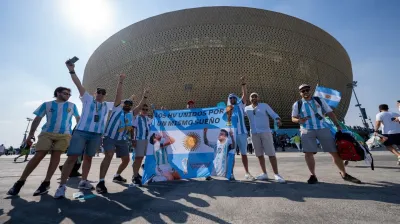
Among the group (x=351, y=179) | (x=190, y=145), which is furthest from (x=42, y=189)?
(x=351, y=179)

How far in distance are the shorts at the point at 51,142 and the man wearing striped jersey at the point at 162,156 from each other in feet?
4.99

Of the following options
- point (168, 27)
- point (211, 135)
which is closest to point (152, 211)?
point (211, 135)

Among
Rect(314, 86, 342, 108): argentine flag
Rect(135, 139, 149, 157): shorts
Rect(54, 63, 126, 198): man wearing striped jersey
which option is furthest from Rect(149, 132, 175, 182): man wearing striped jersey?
Rect(314, 86, 342, 108): argentine flag

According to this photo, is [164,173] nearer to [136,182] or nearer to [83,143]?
[136,182]

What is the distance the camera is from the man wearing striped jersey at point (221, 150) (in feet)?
12.6

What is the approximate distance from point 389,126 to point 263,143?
175 inches

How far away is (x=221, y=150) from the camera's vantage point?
157 inches

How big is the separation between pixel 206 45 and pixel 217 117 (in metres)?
26.7

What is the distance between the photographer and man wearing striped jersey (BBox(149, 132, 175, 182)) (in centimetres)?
398

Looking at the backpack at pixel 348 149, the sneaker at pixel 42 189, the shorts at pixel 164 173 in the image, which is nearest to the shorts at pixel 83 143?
the sneaker at pixel 42 189

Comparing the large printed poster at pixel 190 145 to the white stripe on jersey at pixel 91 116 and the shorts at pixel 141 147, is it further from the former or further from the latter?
the white stripe on jersey at pixel 91 116

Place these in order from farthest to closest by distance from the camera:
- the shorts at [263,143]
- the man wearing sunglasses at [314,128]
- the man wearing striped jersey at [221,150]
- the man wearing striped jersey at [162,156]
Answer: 1. the shorts at [263,143]
2. the man wearing striped jersey at [162,156]
3. the man wearing striped jersey at [221,150]
4. the man wearing sunglasses at [314,128]

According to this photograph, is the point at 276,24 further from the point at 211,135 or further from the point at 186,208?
the point at 186,208

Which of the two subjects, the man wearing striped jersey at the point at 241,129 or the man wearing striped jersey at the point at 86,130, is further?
the man wearing striped jersey at the point at 241,129
